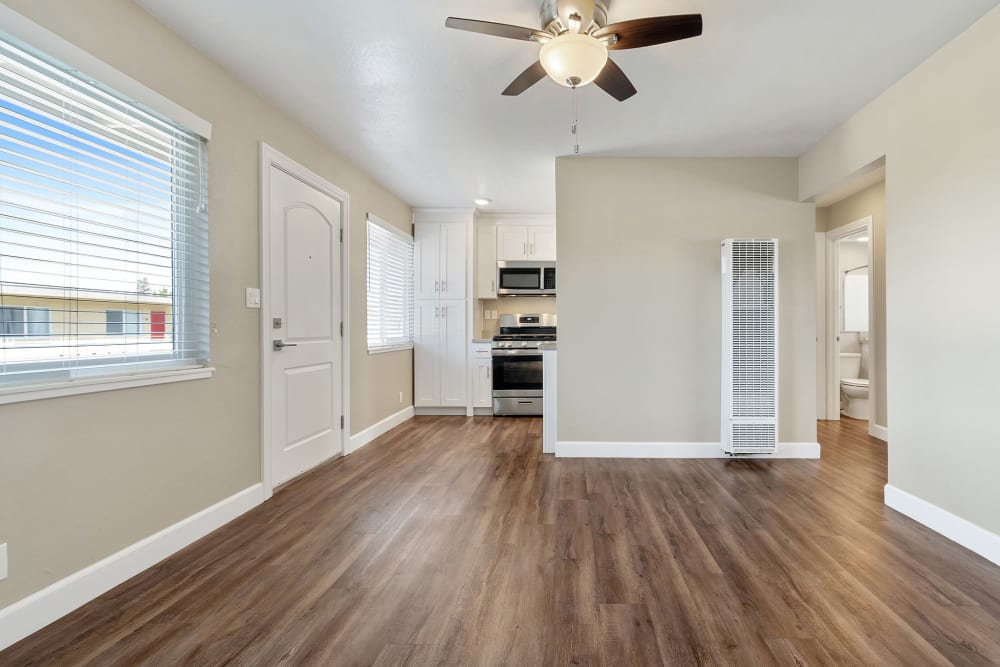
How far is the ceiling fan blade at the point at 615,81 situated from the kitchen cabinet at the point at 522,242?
3516mm

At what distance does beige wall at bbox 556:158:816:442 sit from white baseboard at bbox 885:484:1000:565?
44.2 inches

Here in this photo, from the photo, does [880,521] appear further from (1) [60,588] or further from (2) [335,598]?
(1) [60,588]

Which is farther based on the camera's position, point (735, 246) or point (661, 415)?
point (661, 415)

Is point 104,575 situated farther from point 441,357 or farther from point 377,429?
point 441,357

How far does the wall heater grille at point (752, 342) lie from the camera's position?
351 cm

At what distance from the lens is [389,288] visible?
4957 millimetres

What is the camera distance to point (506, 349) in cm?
551

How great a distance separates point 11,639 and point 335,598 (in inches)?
38.6

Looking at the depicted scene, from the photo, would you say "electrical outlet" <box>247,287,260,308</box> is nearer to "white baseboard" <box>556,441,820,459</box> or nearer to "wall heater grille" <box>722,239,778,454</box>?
"white baseboard" <box>556,441,820,459</box>

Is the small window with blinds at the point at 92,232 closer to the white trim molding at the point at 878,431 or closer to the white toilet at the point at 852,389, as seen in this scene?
the white trim molding at the point at 878,431

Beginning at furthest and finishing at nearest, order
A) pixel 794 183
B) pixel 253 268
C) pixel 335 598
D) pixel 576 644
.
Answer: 1. pixel 794 183
2. pixel 253 268
3. pixel 335 598
4. pixel 576 644

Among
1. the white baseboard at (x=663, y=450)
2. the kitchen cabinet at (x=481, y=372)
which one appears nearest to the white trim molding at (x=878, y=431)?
the white baseboard at (x=663, y=450)

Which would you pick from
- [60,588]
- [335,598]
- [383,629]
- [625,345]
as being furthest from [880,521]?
[60,588]

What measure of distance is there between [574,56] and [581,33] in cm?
12
